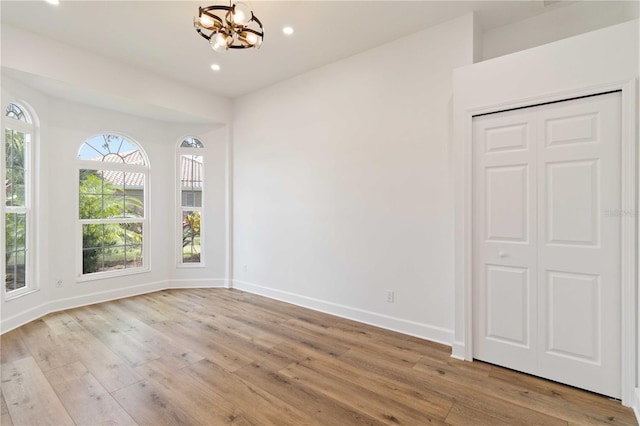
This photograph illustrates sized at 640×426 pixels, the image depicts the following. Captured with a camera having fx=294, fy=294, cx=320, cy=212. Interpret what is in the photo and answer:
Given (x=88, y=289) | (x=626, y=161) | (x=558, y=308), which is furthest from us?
(x=88, y=289)

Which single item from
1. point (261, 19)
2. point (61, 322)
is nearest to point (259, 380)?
point (61, 322)

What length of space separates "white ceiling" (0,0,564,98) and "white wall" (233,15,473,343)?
0.21 m

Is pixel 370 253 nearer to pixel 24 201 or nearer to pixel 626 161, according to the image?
pixel 626 161

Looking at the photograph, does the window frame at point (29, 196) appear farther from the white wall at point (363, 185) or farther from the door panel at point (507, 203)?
the door panel at point (507, 203)

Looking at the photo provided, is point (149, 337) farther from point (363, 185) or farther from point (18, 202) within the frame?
point (363, 185)

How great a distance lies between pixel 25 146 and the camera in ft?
12.0

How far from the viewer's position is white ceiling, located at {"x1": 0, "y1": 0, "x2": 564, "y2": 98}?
2736 millimetres

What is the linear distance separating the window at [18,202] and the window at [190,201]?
1870mm

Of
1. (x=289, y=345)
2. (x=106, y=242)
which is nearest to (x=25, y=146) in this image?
(x=106, y=242)

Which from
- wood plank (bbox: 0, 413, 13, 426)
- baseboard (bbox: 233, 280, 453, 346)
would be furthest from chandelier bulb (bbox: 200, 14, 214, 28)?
baseboard (bbox: 233, 280, 453, 346)

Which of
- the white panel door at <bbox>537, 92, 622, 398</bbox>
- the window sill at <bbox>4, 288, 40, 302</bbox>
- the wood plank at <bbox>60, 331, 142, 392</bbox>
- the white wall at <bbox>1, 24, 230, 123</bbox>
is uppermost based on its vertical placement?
the white wall at <bbox>1, 24, 230, 123</bbox>

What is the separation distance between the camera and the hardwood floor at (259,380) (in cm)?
191

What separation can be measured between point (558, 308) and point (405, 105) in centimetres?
231

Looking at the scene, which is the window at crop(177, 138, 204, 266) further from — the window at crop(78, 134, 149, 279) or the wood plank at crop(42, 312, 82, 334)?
the wood plank at crop(42, 312, 82, 334)
